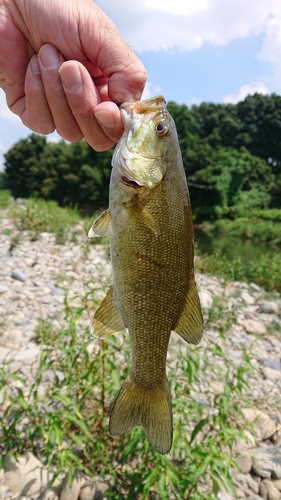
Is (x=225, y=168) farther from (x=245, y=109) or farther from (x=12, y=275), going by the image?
(x=12, y=275)

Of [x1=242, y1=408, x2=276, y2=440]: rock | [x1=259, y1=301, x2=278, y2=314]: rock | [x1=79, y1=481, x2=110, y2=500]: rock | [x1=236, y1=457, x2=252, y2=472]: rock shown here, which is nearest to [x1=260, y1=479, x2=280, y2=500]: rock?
[x1=236, y1=457, x2=252, y2=472]: rock

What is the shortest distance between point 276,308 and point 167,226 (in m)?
8.04

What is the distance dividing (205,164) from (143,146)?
46024 millimetres

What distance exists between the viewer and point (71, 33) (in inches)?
86.0

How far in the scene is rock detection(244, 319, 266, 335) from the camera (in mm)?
7926

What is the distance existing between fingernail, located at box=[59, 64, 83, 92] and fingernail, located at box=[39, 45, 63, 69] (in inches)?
5.6

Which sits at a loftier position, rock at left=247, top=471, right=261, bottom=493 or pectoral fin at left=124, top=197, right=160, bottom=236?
pectoral fin at left=124, top=197, right=160, bottom=236

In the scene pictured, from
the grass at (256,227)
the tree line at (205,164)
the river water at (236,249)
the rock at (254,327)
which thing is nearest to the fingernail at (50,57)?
the rock at (254,327)

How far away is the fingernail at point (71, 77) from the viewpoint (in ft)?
6.82

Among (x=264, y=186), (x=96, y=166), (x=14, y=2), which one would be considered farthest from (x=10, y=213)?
(x=264, y=186)

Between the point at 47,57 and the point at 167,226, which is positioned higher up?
the point at 47,57

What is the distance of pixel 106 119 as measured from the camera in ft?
7.09

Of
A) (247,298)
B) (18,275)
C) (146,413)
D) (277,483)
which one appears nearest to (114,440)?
(277,483)

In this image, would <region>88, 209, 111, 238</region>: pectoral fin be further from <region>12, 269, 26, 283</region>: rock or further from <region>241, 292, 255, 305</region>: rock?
<region>241, 292, 255, 305</region>: rock
